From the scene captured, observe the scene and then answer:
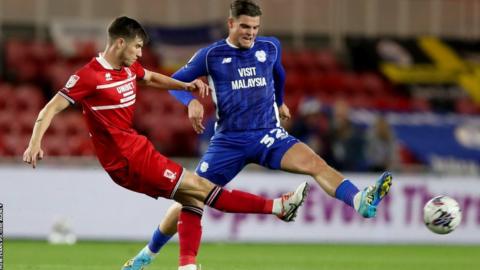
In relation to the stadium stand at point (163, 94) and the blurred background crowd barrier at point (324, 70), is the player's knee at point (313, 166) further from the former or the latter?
the stadium stand at point (163, 94)

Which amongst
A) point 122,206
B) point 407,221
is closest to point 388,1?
point 407,221

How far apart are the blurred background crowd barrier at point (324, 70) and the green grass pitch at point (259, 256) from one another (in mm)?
2152

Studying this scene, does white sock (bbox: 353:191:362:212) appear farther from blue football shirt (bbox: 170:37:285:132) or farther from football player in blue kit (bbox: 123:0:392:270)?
blue football shirt (bbox: 170:37:285:132)

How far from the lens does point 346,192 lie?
838 centimetres

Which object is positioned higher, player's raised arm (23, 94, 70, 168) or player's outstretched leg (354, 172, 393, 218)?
player's raised arm (23, 94, 70, 168)

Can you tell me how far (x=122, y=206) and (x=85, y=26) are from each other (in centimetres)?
778

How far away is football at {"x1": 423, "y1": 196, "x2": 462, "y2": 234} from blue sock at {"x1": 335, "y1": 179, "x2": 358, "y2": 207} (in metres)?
0.77

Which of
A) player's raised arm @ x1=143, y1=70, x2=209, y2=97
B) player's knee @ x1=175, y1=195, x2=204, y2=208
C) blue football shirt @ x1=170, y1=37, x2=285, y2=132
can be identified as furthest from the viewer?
blue football shirt @ x1=170, y1=37, x2=285, y2=132

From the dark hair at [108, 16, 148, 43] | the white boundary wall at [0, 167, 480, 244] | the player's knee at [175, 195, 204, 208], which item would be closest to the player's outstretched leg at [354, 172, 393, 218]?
the player's knee at [175, 195, 204, 208]

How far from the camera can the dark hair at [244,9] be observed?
8.72 metres

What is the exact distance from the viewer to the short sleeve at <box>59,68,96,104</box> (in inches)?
307

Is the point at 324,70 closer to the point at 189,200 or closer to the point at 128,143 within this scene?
the point at 189,200

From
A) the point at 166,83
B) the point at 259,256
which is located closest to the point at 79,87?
the point at 166,83

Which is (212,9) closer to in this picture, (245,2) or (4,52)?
(4,52)
